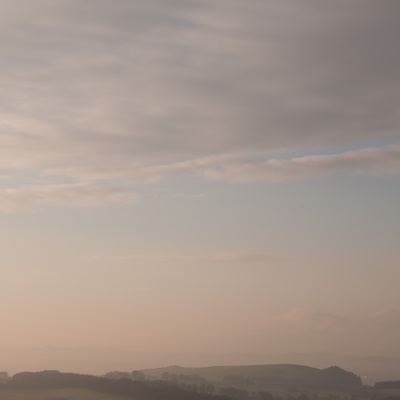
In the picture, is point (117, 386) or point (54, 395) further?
point (54, 395)

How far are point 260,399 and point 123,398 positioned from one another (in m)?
52.4

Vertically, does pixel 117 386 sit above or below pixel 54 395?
above

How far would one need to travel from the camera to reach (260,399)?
19825 cm

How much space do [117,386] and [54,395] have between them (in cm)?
1525

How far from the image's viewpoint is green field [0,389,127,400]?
164625 millimetres

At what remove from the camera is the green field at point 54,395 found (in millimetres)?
164625

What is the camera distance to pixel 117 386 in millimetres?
169625

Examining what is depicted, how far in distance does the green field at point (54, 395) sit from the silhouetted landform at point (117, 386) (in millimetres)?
2824

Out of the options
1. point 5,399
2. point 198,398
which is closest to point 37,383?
point 5,399

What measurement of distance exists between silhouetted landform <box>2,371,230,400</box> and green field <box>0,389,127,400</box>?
2.82 m

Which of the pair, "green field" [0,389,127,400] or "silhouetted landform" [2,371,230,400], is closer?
"silhouetted landform" [2,371,230,400]

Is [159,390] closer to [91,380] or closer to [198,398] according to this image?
[198,398]

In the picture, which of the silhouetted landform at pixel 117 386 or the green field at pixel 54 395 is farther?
the green field at pixel 54 395

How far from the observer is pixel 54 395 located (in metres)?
173
